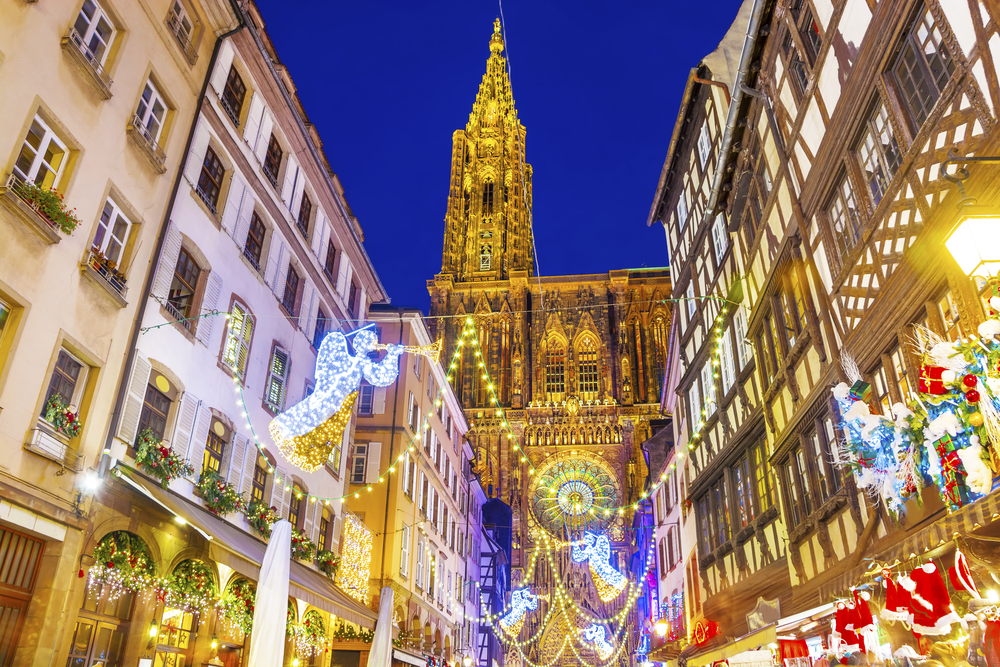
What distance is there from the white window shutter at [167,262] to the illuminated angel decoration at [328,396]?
255cm

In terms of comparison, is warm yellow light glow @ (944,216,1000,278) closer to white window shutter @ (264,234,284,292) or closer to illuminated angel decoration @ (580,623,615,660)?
white window shutter @ (264,234,284,292)

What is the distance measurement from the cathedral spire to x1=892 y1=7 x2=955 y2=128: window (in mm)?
47231

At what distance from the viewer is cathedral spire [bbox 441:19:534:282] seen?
57000mm

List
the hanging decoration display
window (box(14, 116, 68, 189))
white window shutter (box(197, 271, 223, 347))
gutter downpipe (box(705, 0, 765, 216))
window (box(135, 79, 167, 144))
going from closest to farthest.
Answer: the hanging decoration display < window (box(14, 116, 68, 189)) < window (box(135, 79, 167, 144)) < gutter downpipe (box(705, 0, 765, 216)) < white window shutter (box(197, 271, 223, 347))

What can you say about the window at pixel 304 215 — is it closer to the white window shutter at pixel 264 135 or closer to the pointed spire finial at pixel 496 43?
the white window shutter at pixel 264 135

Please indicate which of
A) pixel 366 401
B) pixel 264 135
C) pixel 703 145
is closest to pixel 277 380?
pixel 264 135

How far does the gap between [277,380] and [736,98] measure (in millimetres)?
10501

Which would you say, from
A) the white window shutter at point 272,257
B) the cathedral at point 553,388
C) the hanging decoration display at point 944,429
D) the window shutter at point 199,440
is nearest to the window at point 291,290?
the white window shutter at point 272,257

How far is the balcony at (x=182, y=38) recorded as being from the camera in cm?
1114

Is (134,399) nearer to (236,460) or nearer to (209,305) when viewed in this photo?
(209,305)

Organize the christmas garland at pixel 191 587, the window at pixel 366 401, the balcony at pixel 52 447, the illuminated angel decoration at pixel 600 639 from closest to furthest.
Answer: the balcony at pixel 52 447, the christmas garland at pixel 191 587, the window at pixel 366 401, the illuminated angel decoration at pixel 600 639

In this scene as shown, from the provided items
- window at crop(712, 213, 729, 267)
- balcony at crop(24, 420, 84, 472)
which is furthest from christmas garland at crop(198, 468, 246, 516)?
window at crop(712, 213, 729, 267)

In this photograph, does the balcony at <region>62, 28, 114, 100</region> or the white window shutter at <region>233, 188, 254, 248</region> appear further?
the white window shutter at <region>233, 188, 254, 248</region>

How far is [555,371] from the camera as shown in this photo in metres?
52.2
